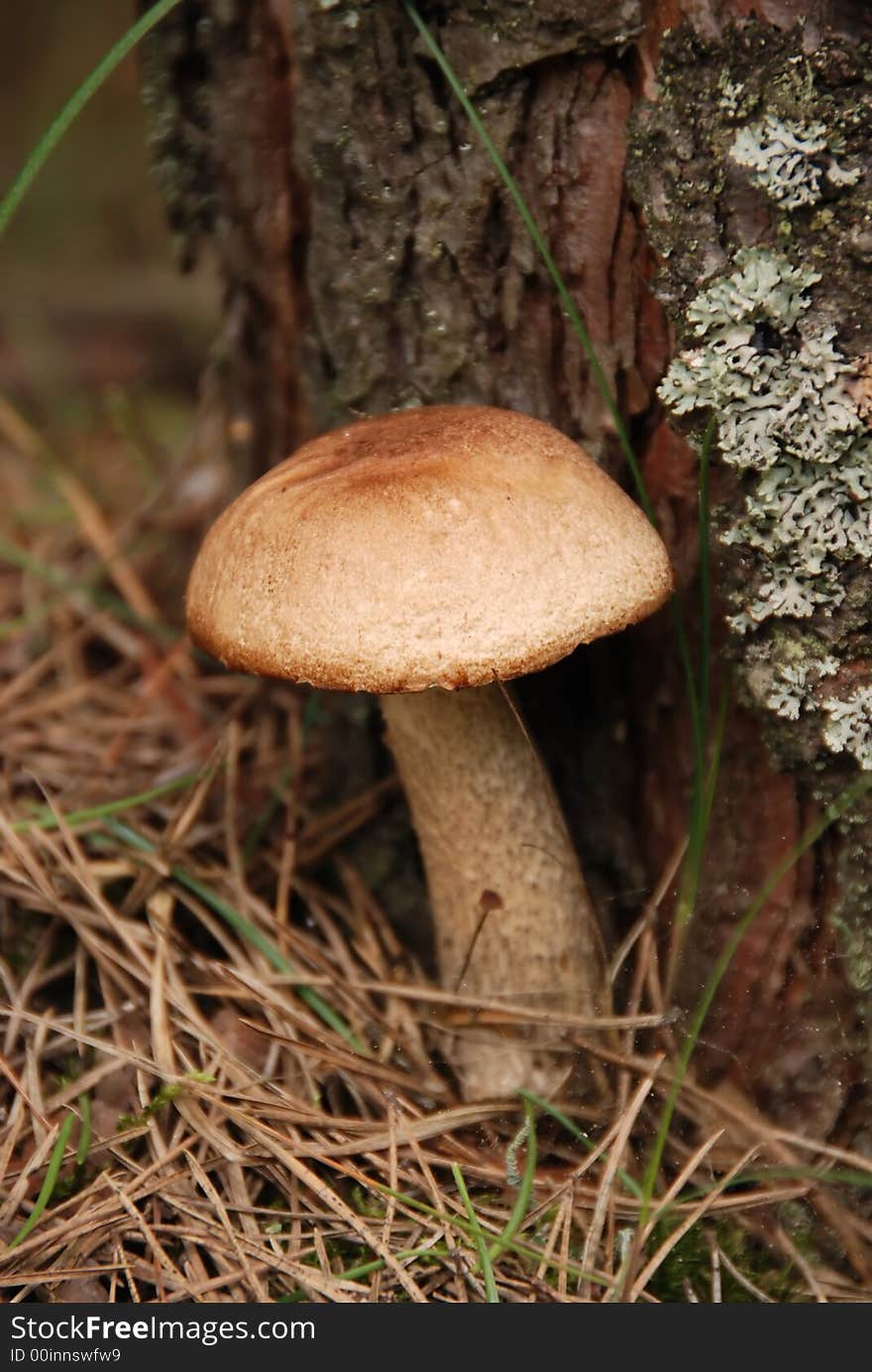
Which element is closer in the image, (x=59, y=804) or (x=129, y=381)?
(x=59, y=804)

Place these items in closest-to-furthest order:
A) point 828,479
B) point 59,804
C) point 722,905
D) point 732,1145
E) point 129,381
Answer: point 828,479 → point 732,1145 → point 722,905 → point 59,804 → point 129,381

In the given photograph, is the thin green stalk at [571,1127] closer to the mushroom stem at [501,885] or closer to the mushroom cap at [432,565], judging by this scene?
the mushroom stem at [501,885]

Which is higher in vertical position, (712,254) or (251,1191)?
(712,254)

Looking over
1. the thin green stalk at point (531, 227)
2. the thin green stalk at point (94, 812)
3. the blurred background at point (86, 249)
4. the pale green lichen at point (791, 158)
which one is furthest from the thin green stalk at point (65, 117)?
the blurred background at point (86, 249)

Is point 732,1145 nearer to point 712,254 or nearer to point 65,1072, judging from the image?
point 65,1072

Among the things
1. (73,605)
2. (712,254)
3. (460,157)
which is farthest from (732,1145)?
(73,605)
